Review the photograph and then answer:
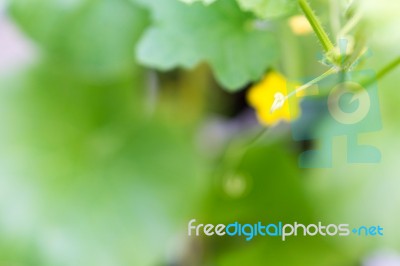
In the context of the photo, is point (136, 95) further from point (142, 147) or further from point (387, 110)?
point (387, 110)

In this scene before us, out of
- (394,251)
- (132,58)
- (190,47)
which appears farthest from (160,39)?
(394,251)

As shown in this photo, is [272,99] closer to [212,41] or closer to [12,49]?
[212,41]

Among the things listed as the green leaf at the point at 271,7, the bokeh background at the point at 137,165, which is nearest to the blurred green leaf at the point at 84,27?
the bokeh background at the point at 137,165

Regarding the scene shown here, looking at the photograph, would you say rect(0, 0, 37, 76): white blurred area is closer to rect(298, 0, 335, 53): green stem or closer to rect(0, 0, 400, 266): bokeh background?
rect(0, 0, 400, 266): bokeh background

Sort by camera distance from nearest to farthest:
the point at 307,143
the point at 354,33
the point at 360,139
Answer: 1. the point at 354,33
2. the point at 360,139
3. the point at 307,143

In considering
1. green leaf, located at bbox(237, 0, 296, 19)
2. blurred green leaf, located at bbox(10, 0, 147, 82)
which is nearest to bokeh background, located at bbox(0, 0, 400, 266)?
blurred green leaf, located at bbox(10, 0, 147, 82)

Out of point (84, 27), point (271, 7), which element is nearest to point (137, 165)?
point (84, 27)
